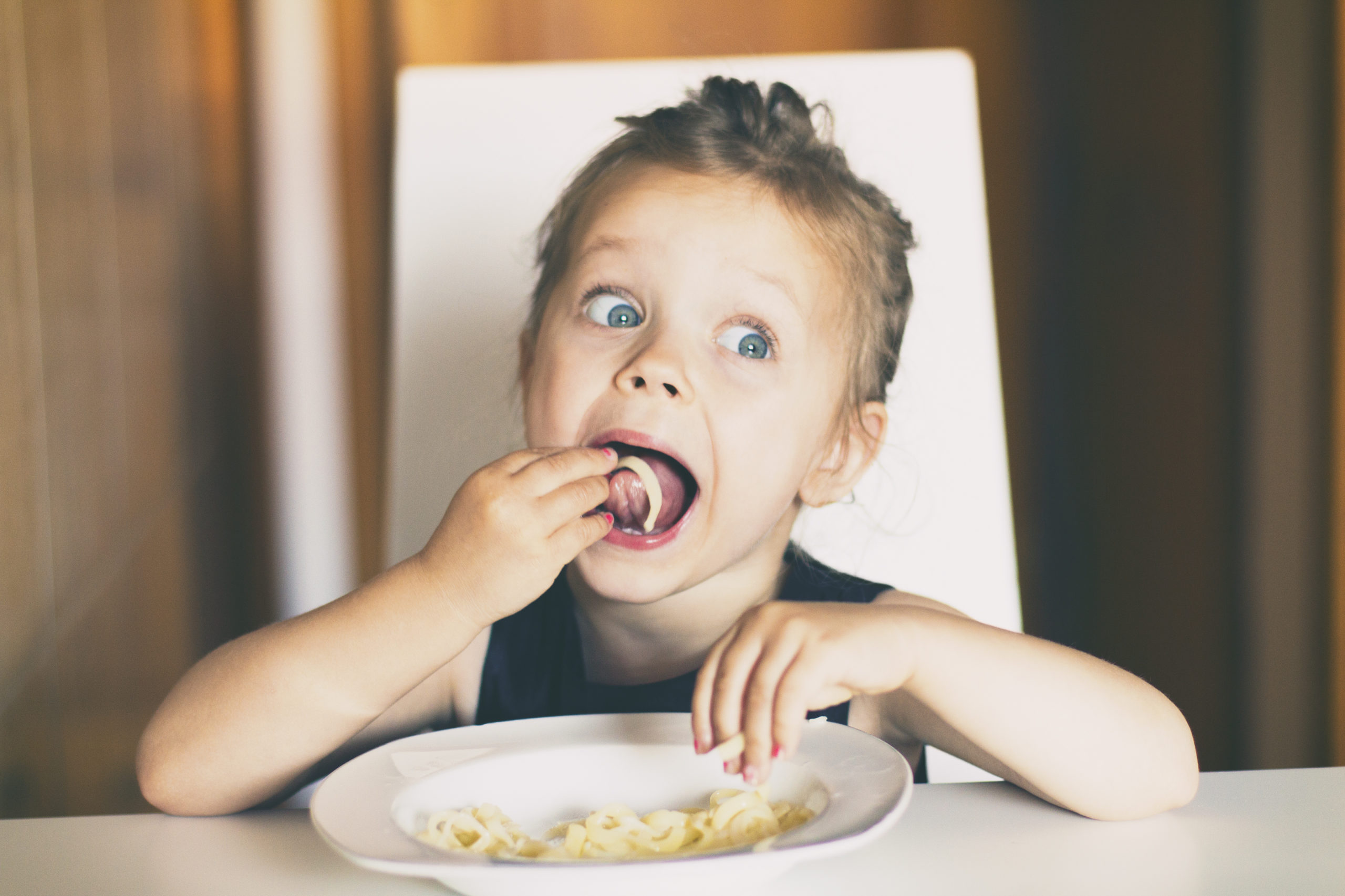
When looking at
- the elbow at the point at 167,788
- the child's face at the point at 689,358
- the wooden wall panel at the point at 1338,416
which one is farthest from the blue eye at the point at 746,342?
the wooden wall panel at the point at 1338,416

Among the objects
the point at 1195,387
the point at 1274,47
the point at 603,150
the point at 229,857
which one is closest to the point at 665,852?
the point at 229,857

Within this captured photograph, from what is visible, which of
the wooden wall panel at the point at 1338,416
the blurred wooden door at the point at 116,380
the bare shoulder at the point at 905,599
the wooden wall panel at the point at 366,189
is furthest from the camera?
the wooden wall panel at the point at 366,189

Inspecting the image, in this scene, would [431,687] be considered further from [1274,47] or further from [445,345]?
[1274,47]

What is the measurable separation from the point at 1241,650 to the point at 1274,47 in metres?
0.89

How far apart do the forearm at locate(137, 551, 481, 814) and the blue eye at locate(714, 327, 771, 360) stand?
1.02 ft

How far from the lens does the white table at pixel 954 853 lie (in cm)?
48

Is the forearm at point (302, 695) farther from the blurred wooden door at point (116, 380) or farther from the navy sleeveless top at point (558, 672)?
the blurred wooden door at point (116, 380)

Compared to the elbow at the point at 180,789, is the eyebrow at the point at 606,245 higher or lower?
higher

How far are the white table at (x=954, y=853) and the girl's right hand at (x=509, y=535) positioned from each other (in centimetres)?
15

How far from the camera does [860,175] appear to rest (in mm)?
1200

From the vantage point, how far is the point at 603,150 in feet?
3.31

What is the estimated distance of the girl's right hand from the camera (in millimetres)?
583

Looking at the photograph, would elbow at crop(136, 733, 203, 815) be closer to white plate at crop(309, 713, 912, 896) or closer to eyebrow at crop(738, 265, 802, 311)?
white plate at crop(309, 713, 912, 896)

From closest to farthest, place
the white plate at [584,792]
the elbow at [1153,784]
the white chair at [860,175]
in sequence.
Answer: the white plate at [584,792] < the elbow at [1153,784] < the white chair at [860,175]
